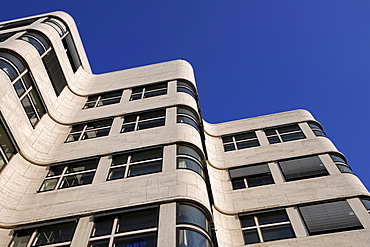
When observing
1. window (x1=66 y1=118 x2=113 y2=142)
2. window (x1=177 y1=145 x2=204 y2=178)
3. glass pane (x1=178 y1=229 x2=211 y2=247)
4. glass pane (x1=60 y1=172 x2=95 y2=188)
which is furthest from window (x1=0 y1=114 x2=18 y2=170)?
glass pane (x1=178 y1=229 x2=211 y2=247)

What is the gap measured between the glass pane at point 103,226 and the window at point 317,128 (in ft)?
47.6

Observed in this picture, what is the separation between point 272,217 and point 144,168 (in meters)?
6.44

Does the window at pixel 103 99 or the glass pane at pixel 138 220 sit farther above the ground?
the window at pixel 103 99

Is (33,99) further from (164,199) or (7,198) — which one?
(164,199)

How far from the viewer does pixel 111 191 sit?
468 inches

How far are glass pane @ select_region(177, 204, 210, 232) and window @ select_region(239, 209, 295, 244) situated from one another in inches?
152

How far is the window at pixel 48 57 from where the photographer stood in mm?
17000

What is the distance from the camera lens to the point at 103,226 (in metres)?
10.6

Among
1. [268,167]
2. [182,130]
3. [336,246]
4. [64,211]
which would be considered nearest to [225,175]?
[268,167]

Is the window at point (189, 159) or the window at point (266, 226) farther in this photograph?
the window at point (266, 226)

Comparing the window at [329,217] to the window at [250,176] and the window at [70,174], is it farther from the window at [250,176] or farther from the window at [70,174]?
the window at [70,174]

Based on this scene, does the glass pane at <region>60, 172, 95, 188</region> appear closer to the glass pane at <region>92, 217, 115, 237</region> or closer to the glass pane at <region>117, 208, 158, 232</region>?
the glass pane at <region>92, 217, 115, 237</region>

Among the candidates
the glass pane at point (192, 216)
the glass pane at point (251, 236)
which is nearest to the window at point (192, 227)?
the glass pane at point (192, 216)

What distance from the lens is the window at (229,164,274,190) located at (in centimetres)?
1697
